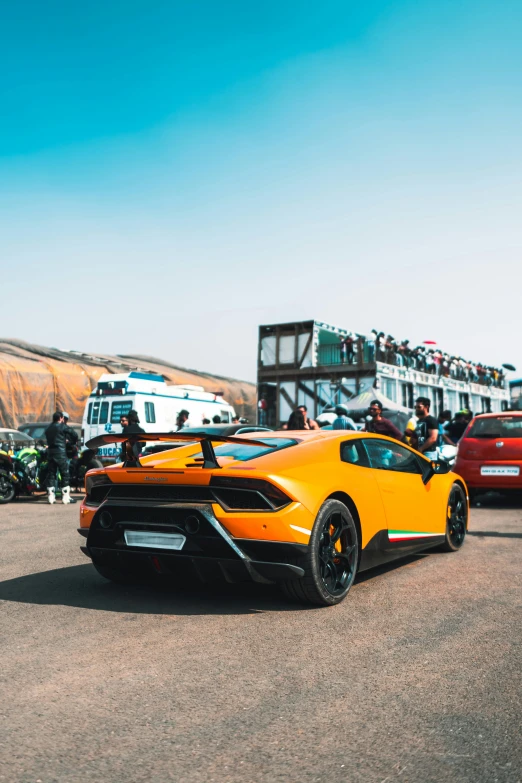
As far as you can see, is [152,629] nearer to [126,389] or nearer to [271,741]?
[271,741]

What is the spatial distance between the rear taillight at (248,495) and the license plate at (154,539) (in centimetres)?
37

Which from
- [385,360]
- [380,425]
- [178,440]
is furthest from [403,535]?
[385,360]

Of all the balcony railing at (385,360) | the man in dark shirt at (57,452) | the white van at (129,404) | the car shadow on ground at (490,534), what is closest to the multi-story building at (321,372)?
the balcony railing at (385,360)

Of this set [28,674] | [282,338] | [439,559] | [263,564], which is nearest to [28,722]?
[28,674]

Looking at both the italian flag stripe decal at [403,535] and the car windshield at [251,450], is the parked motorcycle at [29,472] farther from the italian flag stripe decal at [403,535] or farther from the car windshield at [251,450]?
the italian flag stripe decal at [403,535]

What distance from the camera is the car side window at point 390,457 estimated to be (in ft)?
19.8

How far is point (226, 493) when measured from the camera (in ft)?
15.6

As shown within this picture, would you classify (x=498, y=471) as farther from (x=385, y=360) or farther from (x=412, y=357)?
(x=412, y=357)

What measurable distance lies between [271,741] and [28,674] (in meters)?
1.39

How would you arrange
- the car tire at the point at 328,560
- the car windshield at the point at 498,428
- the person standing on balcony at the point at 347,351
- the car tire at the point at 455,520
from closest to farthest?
the car tire at the point at 328,560, the car tire at the point at 455,520, the car windshield at the point at 498,428, the person standing on balcony at the point at 347,351

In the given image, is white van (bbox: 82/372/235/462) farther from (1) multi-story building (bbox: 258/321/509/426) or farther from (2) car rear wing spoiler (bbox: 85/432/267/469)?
(2) car rear wing spoiler (bbox: 85/432/267/469)

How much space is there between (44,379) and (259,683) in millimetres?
23857

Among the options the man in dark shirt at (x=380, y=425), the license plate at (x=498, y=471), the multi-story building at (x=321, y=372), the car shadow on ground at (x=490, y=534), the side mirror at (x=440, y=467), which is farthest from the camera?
the multi-story building at (x=321, y=372)

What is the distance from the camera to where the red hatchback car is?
11258mm
